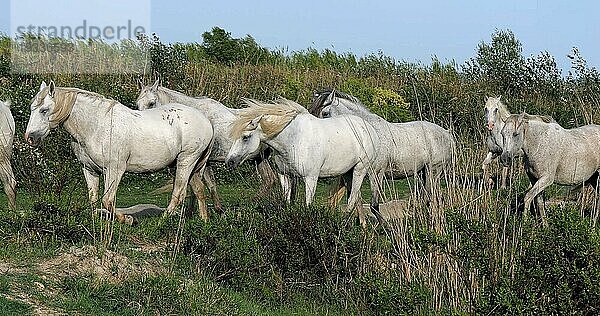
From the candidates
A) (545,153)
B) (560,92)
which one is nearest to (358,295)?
(545,153)

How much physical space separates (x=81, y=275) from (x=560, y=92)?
20704 mm

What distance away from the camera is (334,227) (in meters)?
8.48

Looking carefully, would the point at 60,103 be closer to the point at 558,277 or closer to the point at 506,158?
the point at 506,158

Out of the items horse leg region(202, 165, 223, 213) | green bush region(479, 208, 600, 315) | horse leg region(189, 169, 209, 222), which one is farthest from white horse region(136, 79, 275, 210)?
green bush region(479, 208, 600, 315)

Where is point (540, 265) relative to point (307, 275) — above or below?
above

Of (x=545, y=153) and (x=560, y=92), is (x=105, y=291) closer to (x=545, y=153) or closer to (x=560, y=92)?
(x=545, y=153)

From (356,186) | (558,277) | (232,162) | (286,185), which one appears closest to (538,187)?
(356,186)

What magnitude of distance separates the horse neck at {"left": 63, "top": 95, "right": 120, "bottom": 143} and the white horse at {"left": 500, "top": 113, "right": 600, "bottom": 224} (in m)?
4.77

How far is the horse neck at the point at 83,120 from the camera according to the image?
1009 centimetres

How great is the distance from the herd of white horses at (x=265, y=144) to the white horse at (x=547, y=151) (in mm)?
12

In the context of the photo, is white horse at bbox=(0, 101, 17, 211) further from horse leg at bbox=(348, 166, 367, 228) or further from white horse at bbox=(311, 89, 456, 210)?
white horse at bbox=(311, 89, 456, 210)

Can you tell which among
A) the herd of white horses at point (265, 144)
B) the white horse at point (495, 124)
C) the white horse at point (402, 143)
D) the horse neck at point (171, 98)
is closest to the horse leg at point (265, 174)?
the herd of white horses at point (265, 144)

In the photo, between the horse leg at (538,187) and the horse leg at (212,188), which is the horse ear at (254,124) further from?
the horse leg at (538,187)

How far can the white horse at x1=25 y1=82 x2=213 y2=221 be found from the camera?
393 inches
